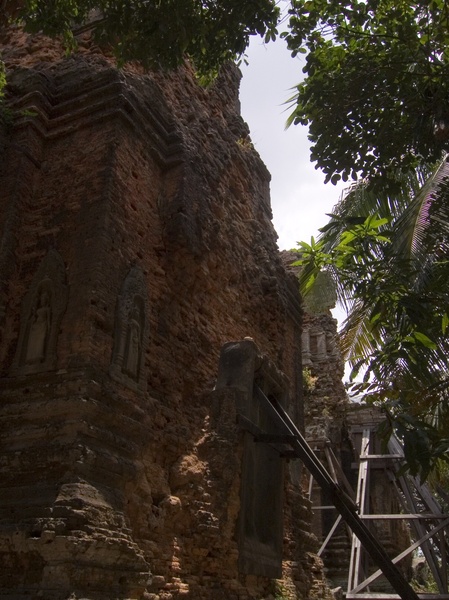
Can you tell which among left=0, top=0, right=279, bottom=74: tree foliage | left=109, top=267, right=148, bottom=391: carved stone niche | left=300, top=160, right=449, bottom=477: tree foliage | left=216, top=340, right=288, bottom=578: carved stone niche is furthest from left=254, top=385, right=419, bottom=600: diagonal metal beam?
left=0, top=0, right=279, bottom=74: tree foliage

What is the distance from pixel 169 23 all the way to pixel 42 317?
9.52 feet

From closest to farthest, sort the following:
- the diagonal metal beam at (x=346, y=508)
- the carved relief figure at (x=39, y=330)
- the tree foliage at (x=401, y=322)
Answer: the tree foliage at (x=401, y=322), the carved relief figure at (x=39, y=330), the diagonal metal beam at (x=346, y=508)

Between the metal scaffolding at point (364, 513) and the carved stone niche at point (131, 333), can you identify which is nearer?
the carved stone niche at point (131, 333)

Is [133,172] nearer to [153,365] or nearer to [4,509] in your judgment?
[153,365]

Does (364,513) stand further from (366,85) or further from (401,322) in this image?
(366,85)

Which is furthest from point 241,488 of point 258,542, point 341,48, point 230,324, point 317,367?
point 317,367

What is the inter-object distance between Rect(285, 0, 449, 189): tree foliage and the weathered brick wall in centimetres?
220

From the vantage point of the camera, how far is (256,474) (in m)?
7.29

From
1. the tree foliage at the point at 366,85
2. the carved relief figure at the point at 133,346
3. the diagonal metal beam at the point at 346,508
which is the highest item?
the tree foliage at the point at 366,85

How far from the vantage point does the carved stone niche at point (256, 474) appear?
681cm

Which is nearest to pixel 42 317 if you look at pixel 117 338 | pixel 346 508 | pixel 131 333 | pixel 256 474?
pixel 117 338

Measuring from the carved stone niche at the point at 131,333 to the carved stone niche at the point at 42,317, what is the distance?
1.75 feet

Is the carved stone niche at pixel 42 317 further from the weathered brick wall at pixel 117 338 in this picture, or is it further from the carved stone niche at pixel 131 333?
the carved stone niche at pixel 131 333

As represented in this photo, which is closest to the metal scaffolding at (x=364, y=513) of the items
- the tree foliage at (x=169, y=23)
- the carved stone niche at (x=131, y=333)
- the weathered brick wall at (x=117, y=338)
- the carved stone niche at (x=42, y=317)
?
the weathered brick wall at (x=117, y=338)
